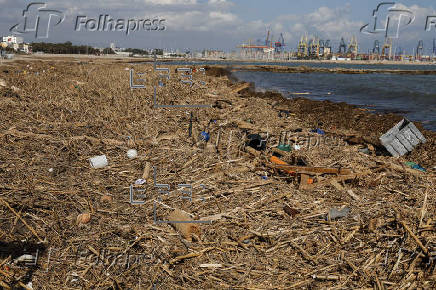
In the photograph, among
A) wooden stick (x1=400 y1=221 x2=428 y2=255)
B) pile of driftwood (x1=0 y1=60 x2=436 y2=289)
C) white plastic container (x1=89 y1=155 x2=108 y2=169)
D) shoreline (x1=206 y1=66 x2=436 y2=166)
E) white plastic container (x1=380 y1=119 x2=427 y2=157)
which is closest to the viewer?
pile of driftwood (x1=0 y1=60 x2=436 y2=289)

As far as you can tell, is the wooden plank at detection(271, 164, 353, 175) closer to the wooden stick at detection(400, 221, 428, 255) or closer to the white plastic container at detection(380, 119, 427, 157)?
the wooden stick at detection(400, 221, 428, 255)

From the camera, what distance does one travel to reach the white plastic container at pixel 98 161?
18.1ft

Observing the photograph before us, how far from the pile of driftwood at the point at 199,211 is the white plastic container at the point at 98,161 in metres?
0.14

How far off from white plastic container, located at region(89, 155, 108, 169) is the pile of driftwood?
0.14 m

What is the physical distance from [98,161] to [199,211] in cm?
223

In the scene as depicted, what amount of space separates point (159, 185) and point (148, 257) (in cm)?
156

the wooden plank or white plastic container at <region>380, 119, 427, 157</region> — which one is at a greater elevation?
white plastic container at <region>380, 119, 427, 157</region>

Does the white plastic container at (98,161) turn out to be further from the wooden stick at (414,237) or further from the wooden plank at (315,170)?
the wooden stick at (414,237)

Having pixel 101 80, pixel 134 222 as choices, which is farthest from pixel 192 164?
pixel 101 80

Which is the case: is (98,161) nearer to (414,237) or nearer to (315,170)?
(315,170)

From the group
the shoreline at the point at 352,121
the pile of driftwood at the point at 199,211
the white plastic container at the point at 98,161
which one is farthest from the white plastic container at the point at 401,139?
the white plastic container at the point at 98,161

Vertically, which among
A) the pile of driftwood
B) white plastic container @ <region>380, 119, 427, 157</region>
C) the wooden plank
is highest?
white plastic container @ <region>380, 119, 427, 157</region>

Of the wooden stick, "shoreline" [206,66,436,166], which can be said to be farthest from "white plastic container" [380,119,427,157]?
the wooden stick

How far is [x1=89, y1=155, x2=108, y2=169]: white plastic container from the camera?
5.51 meters
